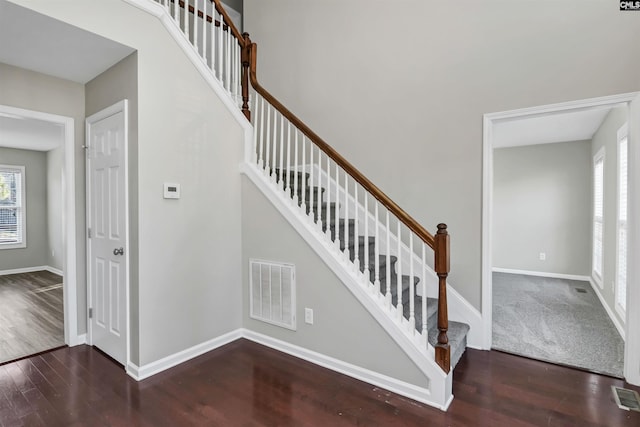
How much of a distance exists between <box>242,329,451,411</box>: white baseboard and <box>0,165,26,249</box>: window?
6.19m

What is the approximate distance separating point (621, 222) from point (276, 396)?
400cm

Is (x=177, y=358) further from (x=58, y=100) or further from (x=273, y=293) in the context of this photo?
(x=58, y=100)

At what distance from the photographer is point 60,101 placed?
300cm

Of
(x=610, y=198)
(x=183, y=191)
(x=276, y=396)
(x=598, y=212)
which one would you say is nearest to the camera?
(x=276, y=396)

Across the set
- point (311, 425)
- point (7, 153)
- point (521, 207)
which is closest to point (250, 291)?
point (311, 425)

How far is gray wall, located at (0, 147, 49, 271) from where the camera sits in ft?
20.8

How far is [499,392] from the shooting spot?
2.32 metres

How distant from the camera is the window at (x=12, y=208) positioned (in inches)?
248

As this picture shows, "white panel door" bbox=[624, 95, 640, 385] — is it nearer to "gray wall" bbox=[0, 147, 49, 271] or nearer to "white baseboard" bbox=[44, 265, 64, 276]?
"white baseboard" bbox=[44, 265, 64, 276]

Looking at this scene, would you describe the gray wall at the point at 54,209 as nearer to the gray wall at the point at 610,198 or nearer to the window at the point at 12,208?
the window at the point at 12,208

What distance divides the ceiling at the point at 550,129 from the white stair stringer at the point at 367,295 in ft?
9.68

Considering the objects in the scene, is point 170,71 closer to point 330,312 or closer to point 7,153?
point 330,312

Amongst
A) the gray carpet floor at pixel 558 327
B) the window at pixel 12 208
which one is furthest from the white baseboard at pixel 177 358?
the window at pixel 12 208

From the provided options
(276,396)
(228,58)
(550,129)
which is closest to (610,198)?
(550,129)
